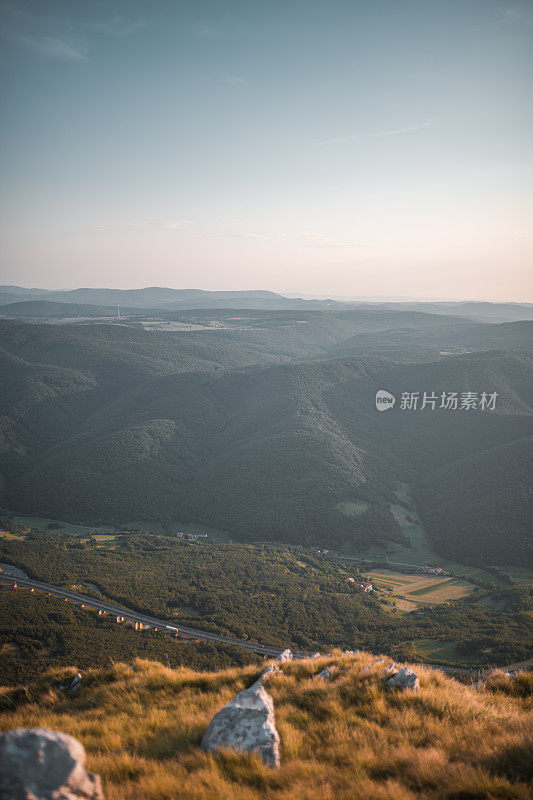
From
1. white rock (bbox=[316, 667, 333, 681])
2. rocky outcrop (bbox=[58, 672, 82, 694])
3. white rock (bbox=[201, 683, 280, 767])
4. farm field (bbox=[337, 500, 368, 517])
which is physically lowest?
farm field (bbox=[337, 500, 368, 517])

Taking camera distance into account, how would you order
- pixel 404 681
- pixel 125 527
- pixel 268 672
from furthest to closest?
pixel 125 527, pixel 268 672, pixel 404 681

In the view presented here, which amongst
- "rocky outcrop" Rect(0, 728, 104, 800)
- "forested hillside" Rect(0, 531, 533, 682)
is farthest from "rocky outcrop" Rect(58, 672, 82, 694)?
"forested hillside" Rect(0, 531, 533, 682)

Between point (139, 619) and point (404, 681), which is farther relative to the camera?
point (139, 619)

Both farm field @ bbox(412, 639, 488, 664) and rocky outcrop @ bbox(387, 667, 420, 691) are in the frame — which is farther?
farm field @ bbox(412, 639, 488, 664)

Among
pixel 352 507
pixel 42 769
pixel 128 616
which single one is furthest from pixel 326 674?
pixel 352 507

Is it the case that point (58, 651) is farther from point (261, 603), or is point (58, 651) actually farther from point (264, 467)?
point (264, 467)

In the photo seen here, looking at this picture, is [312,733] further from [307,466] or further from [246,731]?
[307,466]

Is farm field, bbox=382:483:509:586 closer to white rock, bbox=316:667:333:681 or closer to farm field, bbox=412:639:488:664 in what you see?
farm field, bbox=412:639:488:664
